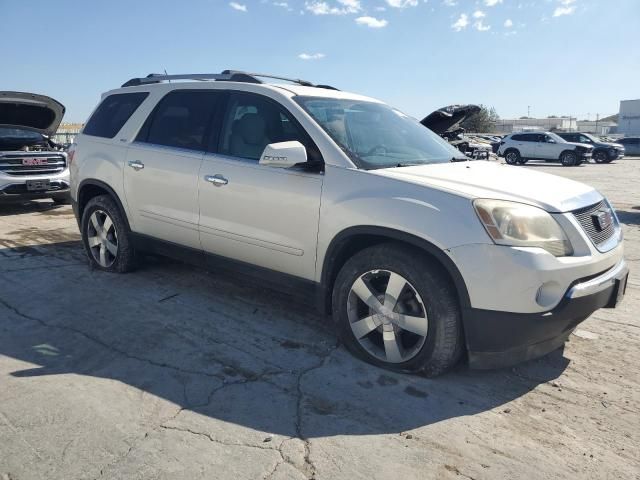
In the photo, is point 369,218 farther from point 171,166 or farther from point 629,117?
point 629,117

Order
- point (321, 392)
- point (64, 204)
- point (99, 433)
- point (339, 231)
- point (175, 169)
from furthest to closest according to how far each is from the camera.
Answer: point (64, 204) < point (175, 169) < point (339, 231) < point (321, 392) < point (99, 433)

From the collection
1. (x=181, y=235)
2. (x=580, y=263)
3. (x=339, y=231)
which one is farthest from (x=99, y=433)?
(x=580, y=263)

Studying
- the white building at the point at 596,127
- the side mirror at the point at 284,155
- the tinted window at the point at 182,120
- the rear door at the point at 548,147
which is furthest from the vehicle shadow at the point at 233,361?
the white building at the point at 596,127

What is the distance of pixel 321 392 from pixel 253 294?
1.83m

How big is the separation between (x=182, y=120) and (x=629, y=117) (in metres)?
72.1

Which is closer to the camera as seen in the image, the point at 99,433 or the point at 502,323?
the point at 99,433

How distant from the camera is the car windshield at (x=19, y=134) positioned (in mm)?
9428

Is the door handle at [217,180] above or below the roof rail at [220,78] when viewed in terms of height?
below

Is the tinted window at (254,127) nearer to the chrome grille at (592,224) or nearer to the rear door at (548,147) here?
the chrome grille at (592,224)

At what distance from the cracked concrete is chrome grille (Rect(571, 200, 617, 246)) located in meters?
0.89

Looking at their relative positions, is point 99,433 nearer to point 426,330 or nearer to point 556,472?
point 426,330

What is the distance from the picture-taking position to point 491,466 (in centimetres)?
247

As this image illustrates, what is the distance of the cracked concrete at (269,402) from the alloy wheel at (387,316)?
0.16 meters

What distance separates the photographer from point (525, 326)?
289cm
